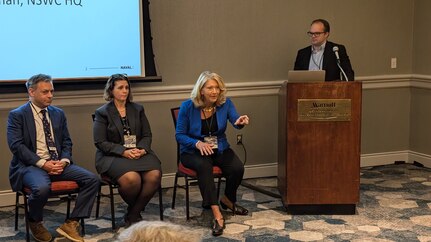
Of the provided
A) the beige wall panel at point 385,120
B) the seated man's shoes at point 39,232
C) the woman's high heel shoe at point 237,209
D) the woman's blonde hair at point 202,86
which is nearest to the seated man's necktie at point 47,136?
the seated man's shoes at point 39,232

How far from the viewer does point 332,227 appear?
457cm

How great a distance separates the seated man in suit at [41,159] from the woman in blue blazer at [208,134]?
76cm

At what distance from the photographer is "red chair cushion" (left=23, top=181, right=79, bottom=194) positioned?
14.0 feet

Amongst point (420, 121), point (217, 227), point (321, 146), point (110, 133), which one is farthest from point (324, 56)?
point (110, 133)

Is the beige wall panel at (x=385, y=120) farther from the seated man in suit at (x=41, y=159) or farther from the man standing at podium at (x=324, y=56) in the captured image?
the seated man in suit at (x=41, y=159)

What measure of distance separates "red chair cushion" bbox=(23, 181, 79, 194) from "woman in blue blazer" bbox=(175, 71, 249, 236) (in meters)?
0.87

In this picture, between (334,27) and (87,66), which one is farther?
(334,27)

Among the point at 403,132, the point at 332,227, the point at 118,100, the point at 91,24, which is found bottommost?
the point at 332,227

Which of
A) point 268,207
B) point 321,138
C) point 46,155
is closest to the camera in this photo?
point 46,155

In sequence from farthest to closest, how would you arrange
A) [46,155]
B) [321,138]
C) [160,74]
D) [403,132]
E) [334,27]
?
[403,132]
[334,27]
[160,74]
[321,138]
[46,155]

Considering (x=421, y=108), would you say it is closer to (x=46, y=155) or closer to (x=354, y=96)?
(x=354, y=96)

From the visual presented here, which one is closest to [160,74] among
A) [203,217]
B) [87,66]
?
[87,66]

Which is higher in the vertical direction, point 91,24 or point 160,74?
point 91,24

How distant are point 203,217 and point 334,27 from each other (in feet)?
7.88
